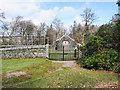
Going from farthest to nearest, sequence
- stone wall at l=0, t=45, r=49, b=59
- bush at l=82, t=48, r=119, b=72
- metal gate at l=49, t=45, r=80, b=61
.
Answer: stone wall at l=0, t=45, r=49, b=59 < metal gate at l=49, t=45, r=80, b=61 < bush at l=82, t=48, r=119, b=72

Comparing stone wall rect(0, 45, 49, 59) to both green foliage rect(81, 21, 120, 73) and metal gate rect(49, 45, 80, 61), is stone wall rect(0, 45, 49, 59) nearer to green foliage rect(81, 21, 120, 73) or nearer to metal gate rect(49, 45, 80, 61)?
metal gate rect(49, 45, 80, 61)

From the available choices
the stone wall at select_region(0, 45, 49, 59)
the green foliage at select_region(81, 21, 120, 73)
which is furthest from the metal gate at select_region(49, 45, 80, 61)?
the green foliage at select_region(81, 21, 120, 73)

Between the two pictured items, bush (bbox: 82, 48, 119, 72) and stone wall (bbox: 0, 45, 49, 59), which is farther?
stone wall (bbox: 0, 45, 49, 59)

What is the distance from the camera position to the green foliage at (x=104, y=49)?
5523 mm

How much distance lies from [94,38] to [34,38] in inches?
1084

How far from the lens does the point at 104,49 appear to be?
597 centimetres

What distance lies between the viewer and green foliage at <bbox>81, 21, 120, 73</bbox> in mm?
5523

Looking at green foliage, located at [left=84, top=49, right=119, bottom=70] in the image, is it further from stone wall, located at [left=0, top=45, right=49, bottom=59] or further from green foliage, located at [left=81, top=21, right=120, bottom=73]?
stone wall, located at [left=0, top=45, right=49, bottom=59]

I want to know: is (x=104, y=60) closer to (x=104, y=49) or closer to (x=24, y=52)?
(x=104, y=49)

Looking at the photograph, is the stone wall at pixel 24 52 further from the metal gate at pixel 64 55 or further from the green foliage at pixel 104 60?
the green foliage at pixel 104 60

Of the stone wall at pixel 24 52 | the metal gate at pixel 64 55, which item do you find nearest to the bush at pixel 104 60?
the metal gate at pixel 64 55

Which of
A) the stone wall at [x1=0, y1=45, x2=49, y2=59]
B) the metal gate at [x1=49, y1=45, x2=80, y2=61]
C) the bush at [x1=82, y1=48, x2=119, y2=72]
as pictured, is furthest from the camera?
the stone wall at [x1=0, y1=45, x2=49, y2=59]

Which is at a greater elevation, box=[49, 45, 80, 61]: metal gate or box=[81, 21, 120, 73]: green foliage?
box=[81, 21, 120, 73]: green foliage

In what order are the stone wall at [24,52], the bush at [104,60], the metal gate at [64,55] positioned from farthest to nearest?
the stone wall at [24,52] → the metal gate at [64,55] → the bush at [104,60]
